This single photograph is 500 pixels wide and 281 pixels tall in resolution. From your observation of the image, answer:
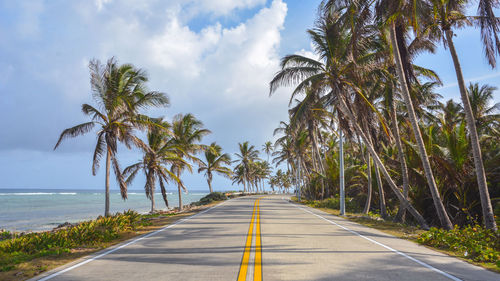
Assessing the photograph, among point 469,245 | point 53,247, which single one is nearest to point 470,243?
point 469,245

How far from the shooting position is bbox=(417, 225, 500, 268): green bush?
6.80m

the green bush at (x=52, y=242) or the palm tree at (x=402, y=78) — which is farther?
the palm tree at (x=402, y=78)

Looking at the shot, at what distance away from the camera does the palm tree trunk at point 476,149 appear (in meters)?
10.4

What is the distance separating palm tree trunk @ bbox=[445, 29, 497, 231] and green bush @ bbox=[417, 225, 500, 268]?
54.0 inches

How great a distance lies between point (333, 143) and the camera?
48.0 metres

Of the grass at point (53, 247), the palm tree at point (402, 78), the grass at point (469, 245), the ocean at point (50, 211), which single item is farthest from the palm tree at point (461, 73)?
the ocean at point (50, 211)

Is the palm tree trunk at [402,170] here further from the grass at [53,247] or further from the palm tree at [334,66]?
the grass at [53,247]

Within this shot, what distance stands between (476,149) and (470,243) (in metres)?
4.34

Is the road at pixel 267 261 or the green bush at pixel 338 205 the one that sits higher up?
the road at pixel 267 261

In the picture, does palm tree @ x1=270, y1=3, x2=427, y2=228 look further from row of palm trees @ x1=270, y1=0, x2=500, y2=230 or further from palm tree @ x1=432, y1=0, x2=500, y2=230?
palm tree @ x1=432, y1=0, x2=500, y2=230

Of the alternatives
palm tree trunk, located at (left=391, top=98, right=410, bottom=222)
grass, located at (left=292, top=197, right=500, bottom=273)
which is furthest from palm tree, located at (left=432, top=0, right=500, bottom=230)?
palm tree trunk, located at (left=391, top=98, right=410, bottom=222)

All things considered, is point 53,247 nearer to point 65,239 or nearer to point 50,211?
point 65,239

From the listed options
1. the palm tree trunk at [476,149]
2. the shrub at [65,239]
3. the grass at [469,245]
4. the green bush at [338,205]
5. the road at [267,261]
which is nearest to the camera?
the road at [267,261]

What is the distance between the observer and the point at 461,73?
11234 mm
